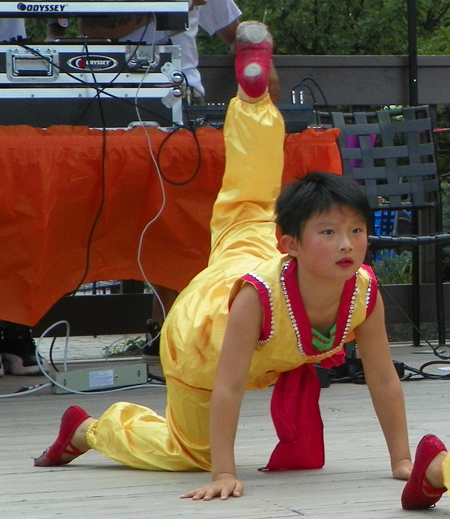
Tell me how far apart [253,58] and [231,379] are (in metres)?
1.01

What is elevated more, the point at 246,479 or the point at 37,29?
the point at 37,29

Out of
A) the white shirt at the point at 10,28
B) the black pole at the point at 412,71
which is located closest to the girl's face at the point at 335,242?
the white shirt at the point at 10,28

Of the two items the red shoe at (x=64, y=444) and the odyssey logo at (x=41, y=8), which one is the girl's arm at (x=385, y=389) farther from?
the odyssey logo at (x=41, y=8)

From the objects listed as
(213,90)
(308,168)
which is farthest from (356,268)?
(213,90)

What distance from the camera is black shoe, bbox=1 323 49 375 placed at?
3.65 m

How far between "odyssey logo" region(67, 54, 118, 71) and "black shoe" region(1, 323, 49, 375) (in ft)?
3.66

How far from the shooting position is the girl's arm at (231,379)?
182cm

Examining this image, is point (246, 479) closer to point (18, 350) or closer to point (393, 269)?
point (18, 350)

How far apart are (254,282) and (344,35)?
789 cm

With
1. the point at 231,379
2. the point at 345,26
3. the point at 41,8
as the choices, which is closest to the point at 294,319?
the point at 231,379

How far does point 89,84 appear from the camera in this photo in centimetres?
296

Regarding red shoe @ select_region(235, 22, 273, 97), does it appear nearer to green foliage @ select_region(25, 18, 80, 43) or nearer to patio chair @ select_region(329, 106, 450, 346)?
patio chair @ select_region(329, 106, 450, 346)

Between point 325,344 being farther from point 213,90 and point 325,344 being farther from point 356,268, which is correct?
point 213,90

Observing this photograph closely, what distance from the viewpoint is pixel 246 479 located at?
1965 mm
